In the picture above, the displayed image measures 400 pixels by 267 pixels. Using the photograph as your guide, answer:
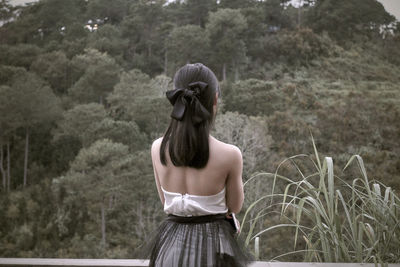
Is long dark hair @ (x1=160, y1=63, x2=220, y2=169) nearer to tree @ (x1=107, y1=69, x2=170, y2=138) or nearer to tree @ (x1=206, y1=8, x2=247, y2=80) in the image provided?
tree @ (x1=206, y1=8, x2=247, y2=80)

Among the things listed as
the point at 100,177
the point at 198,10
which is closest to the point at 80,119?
the point at 100,177

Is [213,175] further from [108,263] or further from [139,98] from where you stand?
[139,98]

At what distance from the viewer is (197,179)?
3.47ft

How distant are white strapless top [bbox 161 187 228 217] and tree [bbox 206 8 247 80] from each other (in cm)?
438

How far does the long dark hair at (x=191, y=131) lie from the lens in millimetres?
1027

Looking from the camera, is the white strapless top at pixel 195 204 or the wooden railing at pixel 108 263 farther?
the wooden railing at pixel 108 263

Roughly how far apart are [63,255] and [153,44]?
10.6 feet

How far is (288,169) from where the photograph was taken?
5254 millimetres

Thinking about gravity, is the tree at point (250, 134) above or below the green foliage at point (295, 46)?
below

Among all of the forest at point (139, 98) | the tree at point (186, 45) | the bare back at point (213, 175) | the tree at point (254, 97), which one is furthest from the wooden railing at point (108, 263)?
the tree at point (186, 45)

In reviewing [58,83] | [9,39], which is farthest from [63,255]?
[9,39]

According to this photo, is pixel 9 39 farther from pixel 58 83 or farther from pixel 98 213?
pixel 98 213

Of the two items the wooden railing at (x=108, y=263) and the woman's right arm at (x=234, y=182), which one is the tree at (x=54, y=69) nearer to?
the wooden railing at (x=108, y=263)

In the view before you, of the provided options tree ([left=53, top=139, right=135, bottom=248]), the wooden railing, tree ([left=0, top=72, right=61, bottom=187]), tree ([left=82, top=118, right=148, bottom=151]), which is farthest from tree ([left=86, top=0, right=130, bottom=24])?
the wooden railing
